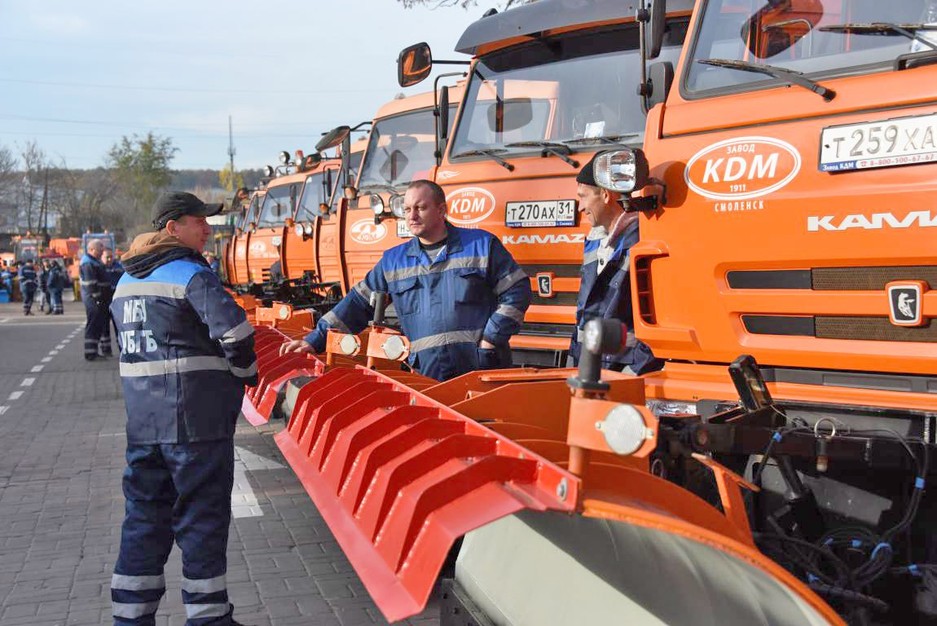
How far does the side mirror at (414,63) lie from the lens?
20.5 ft

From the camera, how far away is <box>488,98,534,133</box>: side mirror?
615cm

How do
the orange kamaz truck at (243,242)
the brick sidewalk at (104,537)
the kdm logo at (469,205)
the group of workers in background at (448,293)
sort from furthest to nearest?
the orange kamaz truck at (243,242) → the kdm logo at (469,205) → the group of workers in background at (448,293) → the brick sidewalk at (104,537)


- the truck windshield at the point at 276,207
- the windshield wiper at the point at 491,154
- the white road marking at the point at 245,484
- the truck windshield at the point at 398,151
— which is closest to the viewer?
the windshield wiper at the point at 491,154

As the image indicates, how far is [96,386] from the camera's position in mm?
12594

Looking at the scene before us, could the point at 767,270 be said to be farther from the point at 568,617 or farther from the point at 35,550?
the point at 35,550

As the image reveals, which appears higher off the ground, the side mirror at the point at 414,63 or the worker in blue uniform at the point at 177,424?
the side mirror at the point at 414,63

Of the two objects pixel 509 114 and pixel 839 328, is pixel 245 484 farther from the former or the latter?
pixel 839 328

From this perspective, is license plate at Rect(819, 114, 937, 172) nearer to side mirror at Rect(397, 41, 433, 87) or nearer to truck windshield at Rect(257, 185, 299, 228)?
side mirror at Rect(397, 41, 433, 87)

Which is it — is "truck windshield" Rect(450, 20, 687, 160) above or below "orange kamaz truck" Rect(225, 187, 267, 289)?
above

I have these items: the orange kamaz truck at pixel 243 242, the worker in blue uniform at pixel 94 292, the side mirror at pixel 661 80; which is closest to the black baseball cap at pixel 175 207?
the side mirror at pixel 661 80

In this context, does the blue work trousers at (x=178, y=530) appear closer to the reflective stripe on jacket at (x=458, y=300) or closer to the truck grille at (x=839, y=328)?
the reflective stripe on jacket at (x=458, y=300)

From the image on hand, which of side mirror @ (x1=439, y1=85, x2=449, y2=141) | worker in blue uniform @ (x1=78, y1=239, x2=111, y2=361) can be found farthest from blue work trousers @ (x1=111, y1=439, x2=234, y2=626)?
worker in blue uniform @ (x1=78, y1=239, x2=111, y2=361)

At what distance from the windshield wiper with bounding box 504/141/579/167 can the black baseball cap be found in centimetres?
231

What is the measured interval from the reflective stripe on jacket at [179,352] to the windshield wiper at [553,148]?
245 cm
